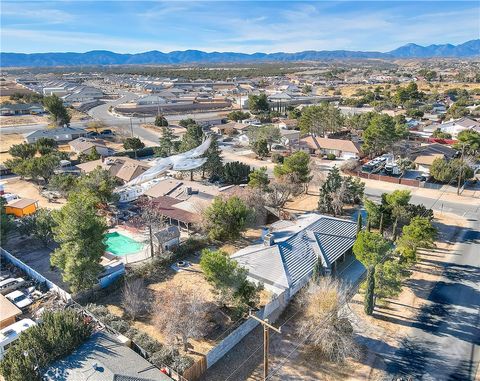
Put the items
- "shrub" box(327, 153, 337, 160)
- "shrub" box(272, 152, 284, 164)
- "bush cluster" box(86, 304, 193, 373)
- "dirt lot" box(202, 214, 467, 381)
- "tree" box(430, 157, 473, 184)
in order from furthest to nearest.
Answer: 1. "shrub" box(327, 153, 337, 160)
2. "shrub" box(272, 152, 284, 164)
3. "tree" box(430, 157, 473, 184)
4. "dirt lot" box(202, 214, 467, 381)
5. "bush cluster" box(86, 304, 193, 373)

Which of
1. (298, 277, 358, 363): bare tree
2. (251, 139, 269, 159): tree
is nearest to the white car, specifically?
(298, 277, 358, 363): bare tree

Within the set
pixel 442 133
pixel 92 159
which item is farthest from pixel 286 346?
pixel 442 133

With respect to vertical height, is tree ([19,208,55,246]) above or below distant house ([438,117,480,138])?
below

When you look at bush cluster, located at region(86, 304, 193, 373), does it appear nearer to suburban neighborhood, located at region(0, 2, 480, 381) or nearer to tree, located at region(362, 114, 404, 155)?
suburban neighborhood, located at region(0, 2, 480, 381)

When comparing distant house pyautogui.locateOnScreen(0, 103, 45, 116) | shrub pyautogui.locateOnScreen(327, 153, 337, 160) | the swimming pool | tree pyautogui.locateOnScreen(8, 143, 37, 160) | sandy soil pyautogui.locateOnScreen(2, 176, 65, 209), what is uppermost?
distant house pyautogui.locateOnScreen(0, 103, 45, 116)

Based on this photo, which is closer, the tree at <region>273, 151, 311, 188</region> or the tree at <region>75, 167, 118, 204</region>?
the tree at <region>75, 167, 118, 204</region>

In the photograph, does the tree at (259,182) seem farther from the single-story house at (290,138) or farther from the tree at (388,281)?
the single-story house at (290,138)

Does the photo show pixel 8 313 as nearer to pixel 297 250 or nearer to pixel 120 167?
pixel 297 250

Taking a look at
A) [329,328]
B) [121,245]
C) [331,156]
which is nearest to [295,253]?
[329,328]
